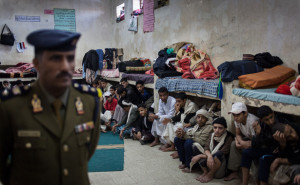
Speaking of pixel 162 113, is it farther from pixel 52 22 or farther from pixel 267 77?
pixel 52 22

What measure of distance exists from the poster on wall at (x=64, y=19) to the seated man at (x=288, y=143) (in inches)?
353

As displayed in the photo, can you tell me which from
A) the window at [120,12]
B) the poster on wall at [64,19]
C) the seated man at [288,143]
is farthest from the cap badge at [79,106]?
the poster on wall at [64,19]

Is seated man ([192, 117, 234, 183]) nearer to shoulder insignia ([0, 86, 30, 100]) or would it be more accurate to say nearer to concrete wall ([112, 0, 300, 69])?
concrete wall ([112, 0, 300, 69])

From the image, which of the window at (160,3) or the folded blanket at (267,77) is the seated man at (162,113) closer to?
the folded blanket at (267,77)

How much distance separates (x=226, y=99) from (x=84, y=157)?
2.80 metres

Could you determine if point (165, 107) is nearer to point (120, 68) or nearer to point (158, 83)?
point (158, 83)

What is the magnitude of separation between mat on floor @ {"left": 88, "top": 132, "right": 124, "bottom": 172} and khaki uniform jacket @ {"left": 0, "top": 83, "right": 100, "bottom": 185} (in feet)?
9.22

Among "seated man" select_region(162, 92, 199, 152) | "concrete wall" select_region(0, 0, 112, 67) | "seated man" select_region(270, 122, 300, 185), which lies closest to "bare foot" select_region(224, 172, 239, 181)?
"seated man" select_region(270, 122, 300, 185)

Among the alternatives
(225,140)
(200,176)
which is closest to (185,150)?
(200,176)

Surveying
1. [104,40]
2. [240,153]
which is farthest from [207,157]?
[104,40]

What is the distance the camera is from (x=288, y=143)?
9.57ft

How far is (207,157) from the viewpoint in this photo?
3.64 metres

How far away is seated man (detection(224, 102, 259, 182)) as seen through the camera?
3400 mm

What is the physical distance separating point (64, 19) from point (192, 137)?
7.99 metres
